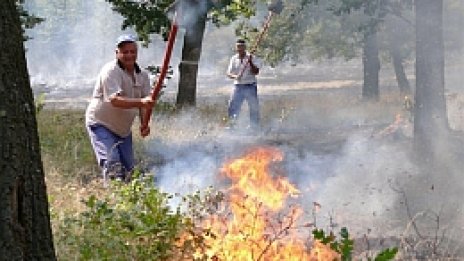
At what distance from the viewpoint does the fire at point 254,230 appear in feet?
16.0

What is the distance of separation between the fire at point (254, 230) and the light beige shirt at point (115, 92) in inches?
48.5

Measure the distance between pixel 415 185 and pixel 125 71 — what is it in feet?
11.6

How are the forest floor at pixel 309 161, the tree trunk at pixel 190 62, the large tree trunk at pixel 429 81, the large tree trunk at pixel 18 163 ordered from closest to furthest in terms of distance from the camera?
1. the large tree trunk at pixel 18 163
2. the forest floor at pixel 309 161
3. the large tree trunk at pixel 429 81
4. the tree trunk at pixel 190 62

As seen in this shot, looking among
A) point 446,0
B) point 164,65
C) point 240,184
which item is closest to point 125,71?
point 164,65

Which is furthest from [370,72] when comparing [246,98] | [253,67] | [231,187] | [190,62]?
[231,187]

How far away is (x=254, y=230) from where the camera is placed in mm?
5070

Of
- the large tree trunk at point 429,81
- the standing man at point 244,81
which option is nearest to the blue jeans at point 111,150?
the large tree trunk at point 429,81

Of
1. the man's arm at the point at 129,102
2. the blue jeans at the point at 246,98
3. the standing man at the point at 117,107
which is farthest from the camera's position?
the blue jeans at the point at 246,98

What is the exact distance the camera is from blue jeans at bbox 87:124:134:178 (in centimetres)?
675

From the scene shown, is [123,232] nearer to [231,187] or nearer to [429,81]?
[231,187]

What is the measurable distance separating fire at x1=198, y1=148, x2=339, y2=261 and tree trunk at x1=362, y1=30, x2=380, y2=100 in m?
18.9

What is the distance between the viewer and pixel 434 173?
9.05m

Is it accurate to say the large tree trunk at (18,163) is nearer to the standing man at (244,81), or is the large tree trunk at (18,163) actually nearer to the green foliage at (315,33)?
the standing man at (244,81)

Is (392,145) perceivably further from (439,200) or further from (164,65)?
(164,65)
